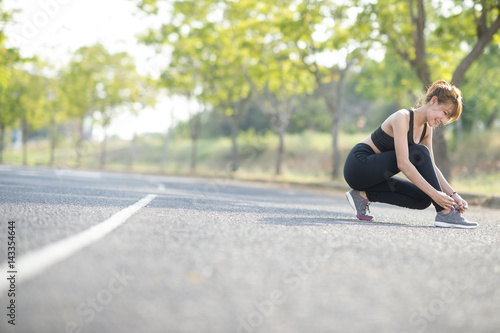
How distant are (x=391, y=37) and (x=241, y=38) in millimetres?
8990

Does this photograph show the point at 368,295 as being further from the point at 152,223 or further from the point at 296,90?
the point at 296,90

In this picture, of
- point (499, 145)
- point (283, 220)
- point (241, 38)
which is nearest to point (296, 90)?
point (241, 38)

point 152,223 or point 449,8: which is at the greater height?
point 449,8

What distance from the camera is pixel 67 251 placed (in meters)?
2.53

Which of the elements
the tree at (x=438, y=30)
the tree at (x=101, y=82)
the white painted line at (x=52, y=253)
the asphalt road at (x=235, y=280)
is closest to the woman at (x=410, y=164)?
the asphalt road at (x=235, y=280)

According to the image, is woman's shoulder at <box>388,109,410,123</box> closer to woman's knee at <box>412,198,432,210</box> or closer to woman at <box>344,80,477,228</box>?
woman at <box>344,80,477,228</box>

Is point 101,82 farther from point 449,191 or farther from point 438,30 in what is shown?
point 449,191

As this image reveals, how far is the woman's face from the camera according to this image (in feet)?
15.1

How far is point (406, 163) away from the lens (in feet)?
15.2

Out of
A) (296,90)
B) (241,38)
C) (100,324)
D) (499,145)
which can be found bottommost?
(100,324)

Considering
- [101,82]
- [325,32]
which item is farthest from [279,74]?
[101,82]

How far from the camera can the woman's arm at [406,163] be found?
15.2 ft

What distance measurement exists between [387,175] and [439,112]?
0.88 m

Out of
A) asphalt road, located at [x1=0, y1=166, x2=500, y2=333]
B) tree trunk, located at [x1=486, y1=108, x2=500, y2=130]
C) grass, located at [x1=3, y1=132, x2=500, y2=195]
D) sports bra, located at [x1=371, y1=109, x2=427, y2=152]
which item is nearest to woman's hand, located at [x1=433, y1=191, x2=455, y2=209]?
sports bra, located at [x1=371, y1=109, x2=427, y2=152]
